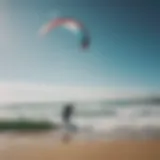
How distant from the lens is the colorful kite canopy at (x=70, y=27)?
1.10 metres

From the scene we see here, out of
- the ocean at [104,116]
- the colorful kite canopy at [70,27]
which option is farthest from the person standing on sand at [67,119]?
the colorful kite canopy at [70,27]

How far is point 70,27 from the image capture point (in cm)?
110

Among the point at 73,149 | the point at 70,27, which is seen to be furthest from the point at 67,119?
the point at 70,27

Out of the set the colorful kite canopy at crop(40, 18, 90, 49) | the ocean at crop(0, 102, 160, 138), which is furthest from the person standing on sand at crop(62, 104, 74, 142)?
the colorful kite canopy at crop(40, 18, 90, 49)

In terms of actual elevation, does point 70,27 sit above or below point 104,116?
above

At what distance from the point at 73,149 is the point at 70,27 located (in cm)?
40

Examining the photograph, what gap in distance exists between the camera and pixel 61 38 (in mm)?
1106

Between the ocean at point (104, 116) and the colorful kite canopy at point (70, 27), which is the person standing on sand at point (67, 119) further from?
the colorful kite canopy at point (70, 27)

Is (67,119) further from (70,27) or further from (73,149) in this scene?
(70,27)

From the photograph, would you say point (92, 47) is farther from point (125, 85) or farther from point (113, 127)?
point (113, 127)

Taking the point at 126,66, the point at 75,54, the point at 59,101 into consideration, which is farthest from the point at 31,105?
the point at 126,66

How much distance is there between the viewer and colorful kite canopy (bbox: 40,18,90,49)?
1.10 metres

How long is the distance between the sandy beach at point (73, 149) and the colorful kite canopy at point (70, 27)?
33 cm

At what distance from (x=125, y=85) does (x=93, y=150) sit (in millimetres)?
240
